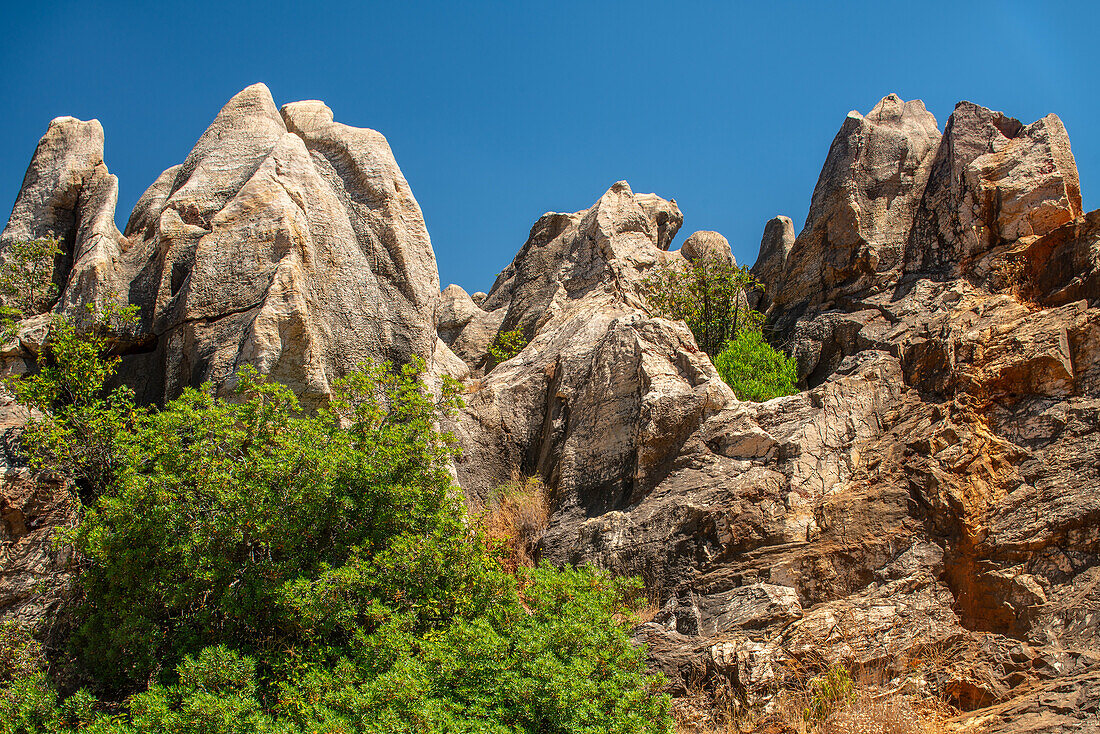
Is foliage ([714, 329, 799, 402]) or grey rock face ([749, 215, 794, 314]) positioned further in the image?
grey rock face ([749, 215, 794, 314])

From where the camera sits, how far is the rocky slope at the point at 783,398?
1062 cm

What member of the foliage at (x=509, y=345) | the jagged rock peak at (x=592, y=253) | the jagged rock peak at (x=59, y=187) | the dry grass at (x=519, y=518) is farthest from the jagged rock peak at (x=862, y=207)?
the jagged rock peak at (x=59, y=187)

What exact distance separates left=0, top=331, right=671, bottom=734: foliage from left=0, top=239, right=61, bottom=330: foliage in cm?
583

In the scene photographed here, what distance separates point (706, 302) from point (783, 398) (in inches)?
260

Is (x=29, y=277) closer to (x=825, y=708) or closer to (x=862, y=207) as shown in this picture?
(x=825, y=708)

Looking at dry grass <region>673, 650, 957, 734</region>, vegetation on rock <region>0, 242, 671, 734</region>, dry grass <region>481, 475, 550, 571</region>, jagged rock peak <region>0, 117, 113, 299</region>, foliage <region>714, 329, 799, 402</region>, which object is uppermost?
jagged rock peak <region>0, 117, 113, 299</region>

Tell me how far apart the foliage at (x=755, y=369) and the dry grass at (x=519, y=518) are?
172 inches

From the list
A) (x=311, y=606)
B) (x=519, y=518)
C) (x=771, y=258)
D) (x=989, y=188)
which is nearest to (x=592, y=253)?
(x=771, y=258)

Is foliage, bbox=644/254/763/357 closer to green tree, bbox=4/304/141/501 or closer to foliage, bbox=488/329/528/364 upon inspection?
foliage, bbox=488/329/528/364

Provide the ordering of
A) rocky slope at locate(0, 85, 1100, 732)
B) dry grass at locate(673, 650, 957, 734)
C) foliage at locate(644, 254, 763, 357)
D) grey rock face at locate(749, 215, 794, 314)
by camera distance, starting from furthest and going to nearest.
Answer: grey rock face at locate(749, 215, 794, 314) < foliage at locate(644, 254, 763, 357) < rocky slope at locate(0, 85, 1100, 732) < dry grass at locate(673, 650, 957, 734)

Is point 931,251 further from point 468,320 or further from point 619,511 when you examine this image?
point 468,320

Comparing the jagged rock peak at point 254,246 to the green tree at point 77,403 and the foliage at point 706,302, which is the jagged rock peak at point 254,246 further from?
the foliage at point 706,302

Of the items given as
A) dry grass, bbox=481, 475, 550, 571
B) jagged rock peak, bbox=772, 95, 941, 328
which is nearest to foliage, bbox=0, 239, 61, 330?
dry grass, bbox=481, 475, 550, 571

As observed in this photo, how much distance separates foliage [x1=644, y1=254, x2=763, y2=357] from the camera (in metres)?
20.2
